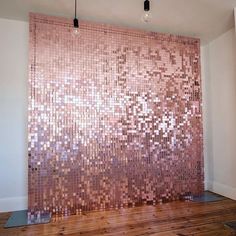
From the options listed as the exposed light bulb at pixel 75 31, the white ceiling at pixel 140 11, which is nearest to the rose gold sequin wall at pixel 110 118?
the exposed light bulb at pixel 75 31

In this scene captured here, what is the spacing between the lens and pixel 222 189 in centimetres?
297

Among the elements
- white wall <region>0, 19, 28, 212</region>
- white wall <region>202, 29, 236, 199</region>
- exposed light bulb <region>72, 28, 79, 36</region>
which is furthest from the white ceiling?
white wall <region>202, 29, 236, 199</region>

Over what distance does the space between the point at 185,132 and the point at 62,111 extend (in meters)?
1.60

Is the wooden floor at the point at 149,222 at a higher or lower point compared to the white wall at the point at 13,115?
lower

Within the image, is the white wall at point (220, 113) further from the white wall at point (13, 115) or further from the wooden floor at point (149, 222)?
the white wall at point (13, 115)

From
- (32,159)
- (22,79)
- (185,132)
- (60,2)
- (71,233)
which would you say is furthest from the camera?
(185,132)

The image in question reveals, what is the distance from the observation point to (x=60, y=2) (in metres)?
2.26

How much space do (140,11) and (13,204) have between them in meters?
2.52

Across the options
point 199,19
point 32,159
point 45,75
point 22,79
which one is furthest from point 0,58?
point 199,19

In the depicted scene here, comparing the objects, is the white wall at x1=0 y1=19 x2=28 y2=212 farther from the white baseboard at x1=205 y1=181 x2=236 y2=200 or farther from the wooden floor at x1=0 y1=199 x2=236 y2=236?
the white baseboard at x1=205 y1=181 x2=236 y2=200

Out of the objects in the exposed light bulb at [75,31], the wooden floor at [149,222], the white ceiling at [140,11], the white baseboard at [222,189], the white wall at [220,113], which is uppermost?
the white ceiling at [140,11]

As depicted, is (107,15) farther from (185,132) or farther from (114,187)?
(114,187)

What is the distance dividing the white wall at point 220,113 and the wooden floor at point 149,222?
1.55 feet

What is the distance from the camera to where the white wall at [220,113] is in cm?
285
